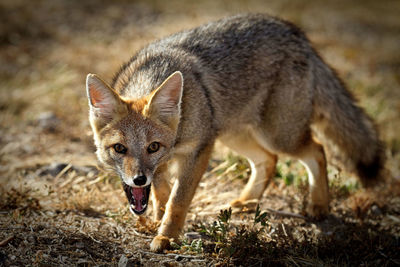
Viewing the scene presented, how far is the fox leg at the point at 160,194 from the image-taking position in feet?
13.6

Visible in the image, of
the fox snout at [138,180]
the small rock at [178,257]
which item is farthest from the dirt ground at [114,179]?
the fox snout at [138,180]

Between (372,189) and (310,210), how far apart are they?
918 mm

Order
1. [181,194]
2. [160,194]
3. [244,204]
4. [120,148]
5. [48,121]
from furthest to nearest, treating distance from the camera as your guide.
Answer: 1. [48,121]
2. [244,204]
3. [160,194]
4. [181,194]
5. [120,148]

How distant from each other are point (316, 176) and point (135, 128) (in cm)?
230

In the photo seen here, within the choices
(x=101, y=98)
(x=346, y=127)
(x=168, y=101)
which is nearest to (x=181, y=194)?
(x=168, y=101)

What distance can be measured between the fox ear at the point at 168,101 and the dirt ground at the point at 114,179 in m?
1.02

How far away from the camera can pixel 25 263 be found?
2980 mm

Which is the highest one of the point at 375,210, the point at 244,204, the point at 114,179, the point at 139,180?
the point at 139,180

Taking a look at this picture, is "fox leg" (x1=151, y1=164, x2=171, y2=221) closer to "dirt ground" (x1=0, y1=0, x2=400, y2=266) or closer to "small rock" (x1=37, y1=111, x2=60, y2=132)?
"dirt ground" (x1=0, y1=0, x2=400, y2=266)

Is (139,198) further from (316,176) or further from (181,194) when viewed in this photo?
(316,176)

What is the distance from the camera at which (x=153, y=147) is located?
3.48 metres

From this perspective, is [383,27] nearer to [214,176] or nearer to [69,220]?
[214,176]

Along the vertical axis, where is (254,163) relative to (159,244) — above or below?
below

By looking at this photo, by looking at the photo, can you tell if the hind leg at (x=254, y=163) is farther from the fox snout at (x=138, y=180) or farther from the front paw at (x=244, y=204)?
the fox snout at (x=138, y=180)
